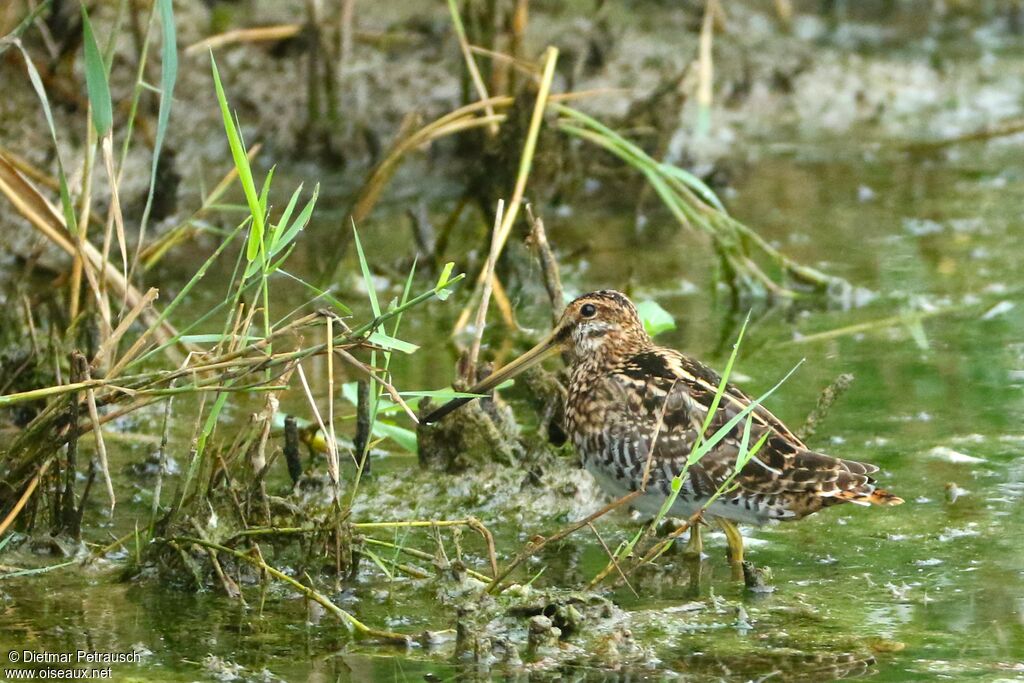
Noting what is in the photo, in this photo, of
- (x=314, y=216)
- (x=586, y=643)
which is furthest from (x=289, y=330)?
(x=314, y=216)

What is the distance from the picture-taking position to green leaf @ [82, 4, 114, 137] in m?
3.68

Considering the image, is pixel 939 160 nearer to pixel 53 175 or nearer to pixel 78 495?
pixel 53 175

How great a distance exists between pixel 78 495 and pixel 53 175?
259 centimetres

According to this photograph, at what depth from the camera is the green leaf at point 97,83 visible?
3.68m

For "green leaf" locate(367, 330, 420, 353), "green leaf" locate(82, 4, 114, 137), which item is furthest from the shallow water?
"green leaf" locate(82, 4, 114, 137)

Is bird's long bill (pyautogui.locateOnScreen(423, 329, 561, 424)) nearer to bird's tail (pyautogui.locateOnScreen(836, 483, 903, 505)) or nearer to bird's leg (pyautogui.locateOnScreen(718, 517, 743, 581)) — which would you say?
bird's leg (pyautogui.locateOnScreen(718, 517, 743, 581))

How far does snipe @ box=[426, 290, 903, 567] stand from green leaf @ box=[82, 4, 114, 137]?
1.22 m

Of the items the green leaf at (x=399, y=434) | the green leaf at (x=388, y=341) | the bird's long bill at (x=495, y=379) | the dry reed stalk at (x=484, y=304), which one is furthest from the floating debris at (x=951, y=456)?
the green leaf at (x=388, y=341)

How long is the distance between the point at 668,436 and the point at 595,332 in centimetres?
59

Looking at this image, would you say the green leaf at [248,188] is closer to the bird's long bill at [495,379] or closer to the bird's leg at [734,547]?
the bird's long bill at [495,379]

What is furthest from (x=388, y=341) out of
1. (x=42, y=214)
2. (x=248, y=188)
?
(x=42, y=214)

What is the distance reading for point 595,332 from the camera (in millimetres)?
4676

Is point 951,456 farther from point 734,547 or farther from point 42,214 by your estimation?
point 42,214

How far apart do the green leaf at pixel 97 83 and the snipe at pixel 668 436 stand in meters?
1.22
